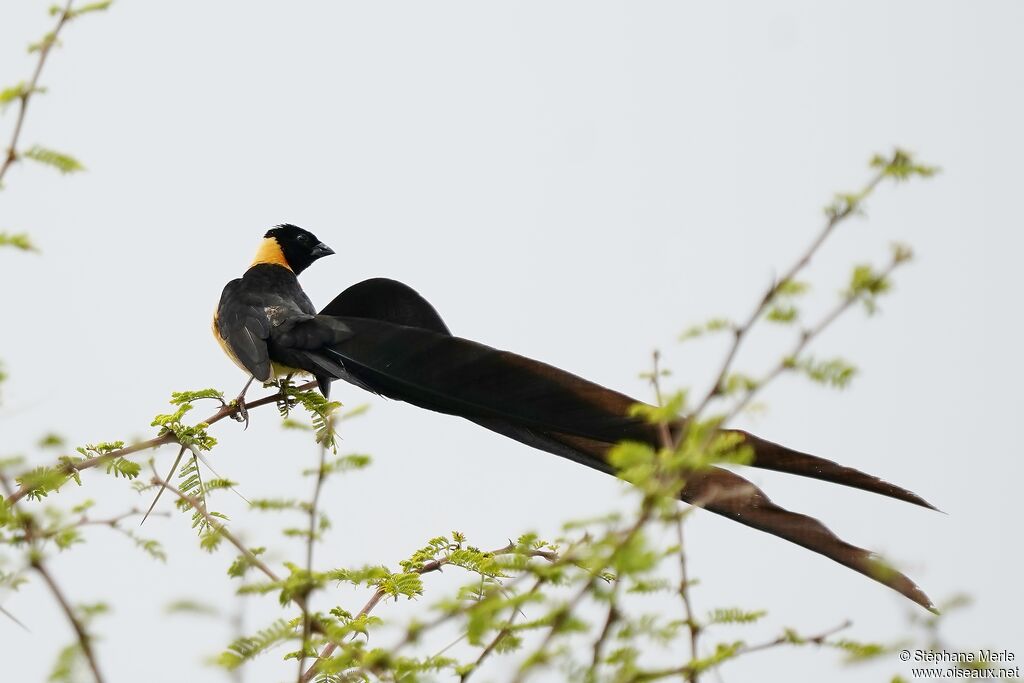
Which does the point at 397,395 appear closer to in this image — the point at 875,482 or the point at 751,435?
the point at 751,435

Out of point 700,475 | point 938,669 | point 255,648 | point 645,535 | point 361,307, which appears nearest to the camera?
point 645,535

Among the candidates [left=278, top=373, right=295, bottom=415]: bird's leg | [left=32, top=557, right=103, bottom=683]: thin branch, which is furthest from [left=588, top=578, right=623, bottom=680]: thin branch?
[left=278, top=373, right=295, bottom=415]: bird's leg

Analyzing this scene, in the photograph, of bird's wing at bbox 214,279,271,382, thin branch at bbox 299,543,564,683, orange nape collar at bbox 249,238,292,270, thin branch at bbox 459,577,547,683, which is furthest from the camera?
orange nape collar at bbox 249,238,292,270

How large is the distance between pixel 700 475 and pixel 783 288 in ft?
1.24

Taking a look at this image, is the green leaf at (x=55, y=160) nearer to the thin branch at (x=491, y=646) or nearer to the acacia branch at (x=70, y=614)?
the acacia branch at (x=70, y=614)

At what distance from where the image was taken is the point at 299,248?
3287 millimetres

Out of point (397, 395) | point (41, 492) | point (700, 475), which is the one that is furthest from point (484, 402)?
point (41, 492)

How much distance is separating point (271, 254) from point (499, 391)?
6.71ft

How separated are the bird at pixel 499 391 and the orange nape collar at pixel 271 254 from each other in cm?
87

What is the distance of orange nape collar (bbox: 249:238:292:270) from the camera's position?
3.25 meters

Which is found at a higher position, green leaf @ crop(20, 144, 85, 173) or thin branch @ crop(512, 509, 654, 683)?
green leaf @ crop(20, 144, 85, 173)

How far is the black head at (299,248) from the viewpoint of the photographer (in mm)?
3287

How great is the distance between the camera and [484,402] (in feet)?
4.68

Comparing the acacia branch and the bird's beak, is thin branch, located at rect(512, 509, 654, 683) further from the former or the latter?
the bird's beak
